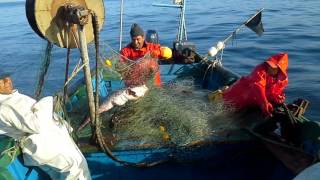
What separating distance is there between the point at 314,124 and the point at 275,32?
18.1 meters

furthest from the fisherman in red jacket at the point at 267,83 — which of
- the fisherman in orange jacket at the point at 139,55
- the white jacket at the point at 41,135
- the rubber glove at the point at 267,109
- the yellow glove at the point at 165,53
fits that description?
the yellow glove at the point at 165,53

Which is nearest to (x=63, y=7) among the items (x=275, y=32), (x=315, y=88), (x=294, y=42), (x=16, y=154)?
(x=16, y=154)

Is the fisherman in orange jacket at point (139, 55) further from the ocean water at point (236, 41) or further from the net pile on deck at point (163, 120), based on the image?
the ocean water at point (236, 41)

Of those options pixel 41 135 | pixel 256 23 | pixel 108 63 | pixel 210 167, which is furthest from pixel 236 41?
pixel 41 135

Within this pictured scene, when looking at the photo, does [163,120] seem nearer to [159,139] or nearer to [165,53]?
[159,139]

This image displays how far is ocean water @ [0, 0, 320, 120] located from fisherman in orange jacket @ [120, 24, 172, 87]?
178 cm

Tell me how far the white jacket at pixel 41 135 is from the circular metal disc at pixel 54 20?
0.79 meters

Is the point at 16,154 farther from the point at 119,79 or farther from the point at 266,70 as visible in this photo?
the point at 119,79

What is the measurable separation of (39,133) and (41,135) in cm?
5

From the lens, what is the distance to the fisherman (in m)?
3.88

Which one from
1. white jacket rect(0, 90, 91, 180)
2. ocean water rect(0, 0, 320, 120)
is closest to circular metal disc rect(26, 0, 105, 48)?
white jacket rect(0, 90, 91, 180)

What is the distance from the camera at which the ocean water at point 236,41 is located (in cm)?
1432

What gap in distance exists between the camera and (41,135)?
412 centimetres

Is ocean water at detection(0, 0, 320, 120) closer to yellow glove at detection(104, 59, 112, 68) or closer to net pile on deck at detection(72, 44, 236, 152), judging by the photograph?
yellow glove at detection(104, 59, 112, 68)
